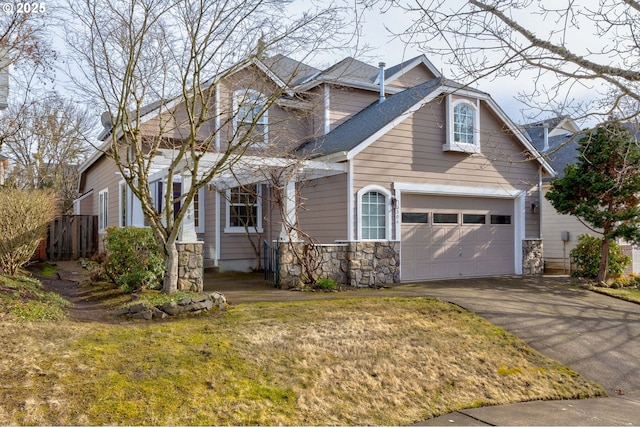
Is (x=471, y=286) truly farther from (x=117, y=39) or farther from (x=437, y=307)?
(x=117, y=39)

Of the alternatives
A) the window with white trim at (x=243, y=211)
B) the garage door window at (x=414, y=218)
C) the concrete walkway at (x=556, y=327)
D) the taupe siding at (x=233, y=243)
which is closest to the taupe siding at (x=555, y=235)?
the concrete walkway at (x=556, y=327)

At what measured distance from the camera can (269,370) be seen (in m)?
5.84

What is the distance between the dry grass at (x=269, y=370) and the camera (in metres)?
4.74

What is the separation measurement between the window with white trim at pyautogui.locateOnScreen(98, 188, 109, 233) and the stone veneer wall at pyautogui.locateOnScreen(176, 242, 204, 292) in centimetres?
844

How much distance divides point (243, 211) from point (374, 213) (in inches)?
197

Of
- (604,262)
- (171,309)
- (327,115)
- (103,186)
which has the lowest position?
(171,309)

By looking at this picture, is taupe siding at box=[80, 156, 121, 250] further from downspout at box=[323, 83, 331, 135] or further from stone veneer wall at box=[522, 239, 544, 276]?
stone veneer wall at box=[522, 239, 544, 276]

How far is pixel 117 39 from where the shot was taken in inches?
332

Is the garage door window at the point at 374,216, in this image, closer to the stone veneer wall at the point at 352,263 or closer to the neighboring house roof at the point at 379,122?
the stone veneer wall at the point at 352,263

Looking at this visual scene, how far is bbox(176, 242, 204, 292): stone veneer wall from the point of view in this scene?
966 cm

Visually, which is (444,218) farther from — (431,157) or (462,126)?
(462,126)

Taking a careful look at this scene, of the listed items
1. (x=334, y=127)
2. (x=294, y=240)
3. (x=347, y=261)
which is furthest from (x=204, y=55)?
(x=334, y=127)

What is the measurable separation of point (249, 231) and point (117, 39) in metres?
8.07

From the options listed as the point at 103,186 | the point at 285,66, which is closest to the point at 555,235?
the point at 285,66
